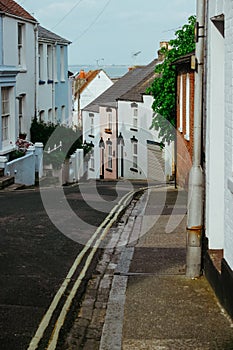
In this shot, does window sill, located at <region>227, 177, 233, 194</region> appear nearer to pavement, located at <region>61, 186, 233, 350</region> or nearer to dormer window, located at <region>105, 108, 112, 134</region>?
pavement, located at <region>61, 186, 233, 350</region>

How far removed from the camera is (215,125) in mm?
8234

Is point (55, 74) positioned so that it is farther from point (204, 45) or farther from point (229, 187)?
point (229, 187)

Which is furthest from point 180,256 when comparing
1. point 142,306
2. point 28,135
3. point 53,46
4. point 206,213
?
point 53,46

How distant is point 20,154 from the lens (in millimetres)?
23672

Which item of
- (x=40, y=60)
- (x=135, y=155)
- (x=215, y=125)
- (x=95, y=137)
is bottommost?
(x=135, y=155)

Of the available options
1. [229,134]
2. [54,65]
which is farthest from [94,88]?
[229,134]

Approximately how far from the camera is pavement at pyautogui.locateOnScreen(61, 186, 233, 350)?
6.50 metres

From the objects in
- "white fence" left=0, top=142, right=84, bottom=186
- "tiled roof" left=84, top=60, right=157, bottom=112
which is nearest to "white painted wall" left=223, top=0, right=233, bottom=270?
"white fence" left=0, top=142, right=84, bottom=186

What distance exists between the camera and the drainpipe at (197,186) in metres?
8.59

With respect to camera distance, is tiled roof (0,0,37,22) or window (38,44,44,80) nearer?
tiled roof (0,0,37,22)

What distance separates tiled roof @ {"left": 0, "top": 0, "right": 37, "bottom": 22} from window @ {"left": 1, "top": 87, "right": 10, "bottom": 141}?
122 inches

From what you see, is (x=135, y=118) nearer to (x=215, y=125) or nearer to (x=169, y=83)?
(x=169, y=83)

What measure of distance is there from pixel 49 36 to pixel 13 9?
18.3 feet

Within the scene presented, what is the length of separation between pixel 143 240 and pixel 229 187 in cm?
492
